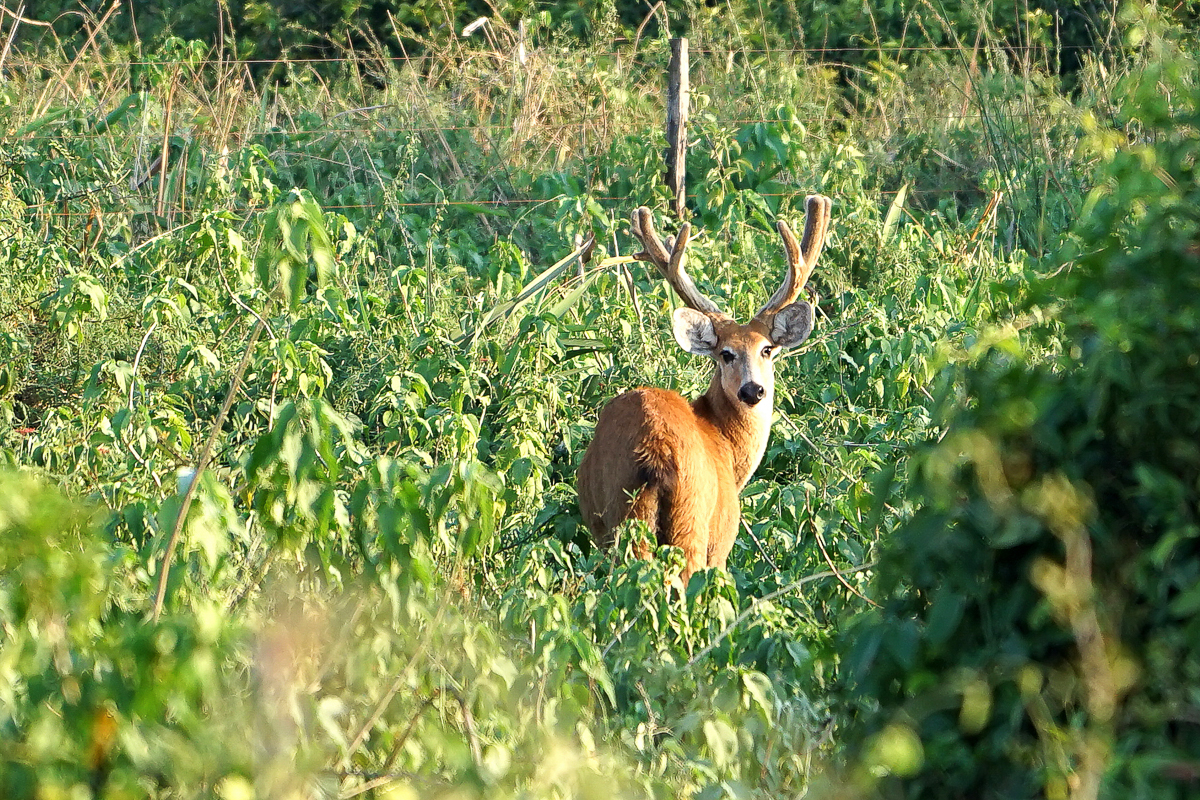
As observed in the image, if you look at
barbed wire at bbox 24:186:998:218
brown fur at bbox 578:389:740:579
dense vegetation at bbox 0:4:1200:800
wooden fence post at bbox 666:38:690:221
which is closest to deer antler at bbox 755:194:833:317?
dense vegetation at bbox 0:4:1200:800

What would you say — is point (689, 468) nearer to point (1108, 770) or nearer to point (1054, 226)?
point (1108, 770)

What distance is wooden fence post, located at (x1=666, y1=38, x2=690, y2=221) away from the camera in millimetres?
9312

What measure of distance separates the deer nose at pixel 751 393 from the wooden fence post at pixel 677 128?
11.3ft

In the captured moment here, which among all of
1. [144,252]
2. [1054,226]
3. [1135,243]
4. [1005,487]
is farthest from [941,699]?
[1054,226]

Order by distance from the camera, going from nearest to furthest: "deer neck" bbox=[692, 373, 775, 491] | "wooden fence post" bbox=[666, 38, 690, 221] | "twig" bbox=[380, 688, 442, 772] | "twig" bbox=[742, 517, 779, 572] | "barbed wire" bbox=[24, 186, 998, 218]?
1. "twig" bbox=[380, 688, 442, 772]
2. "twig" bbox=[742, 517, 779, 572]
3. "deer neck" bbox=[692, 373, 775, 491]
4. "barbed wire" bbox=[24, 186, 998, 218]
5. "wooden fence post" bbox=[666, 38, 690, 221]

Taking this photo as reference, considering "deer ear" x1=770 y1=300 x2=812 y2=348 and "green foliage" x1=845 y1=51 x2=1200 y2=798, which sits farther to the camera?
"deer ear" x1=770 y1=300 x2=812 y2=348

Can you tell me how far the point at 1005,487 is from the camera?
247cm

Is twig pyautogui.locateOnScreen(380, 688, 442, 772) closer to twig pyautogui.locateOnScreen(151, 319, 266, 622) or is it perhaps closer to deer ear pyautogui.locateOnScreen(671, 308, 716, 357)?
twig pyautogui.locateOnScreen(151, 319, 266, 622)

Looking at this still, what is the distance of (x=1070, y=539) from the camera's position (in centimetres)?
221

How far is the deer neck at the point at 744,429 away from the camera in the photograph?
614 centimetres

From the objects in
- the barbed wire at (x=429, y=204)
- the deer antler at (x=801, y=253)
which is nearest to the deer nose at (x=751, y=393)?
the deer antler at (x=801, y=253)

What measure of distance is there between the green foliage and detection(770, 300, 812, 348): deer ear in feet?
11.9

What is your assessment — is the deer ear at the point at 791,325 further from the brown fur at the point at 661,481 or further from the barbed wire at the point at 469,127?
the barbed wire at the point at 469,127

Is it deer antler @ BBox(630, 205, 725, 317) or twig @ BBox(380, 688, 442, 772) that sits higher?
twig @ BBox(380, 688, 442, 772)
